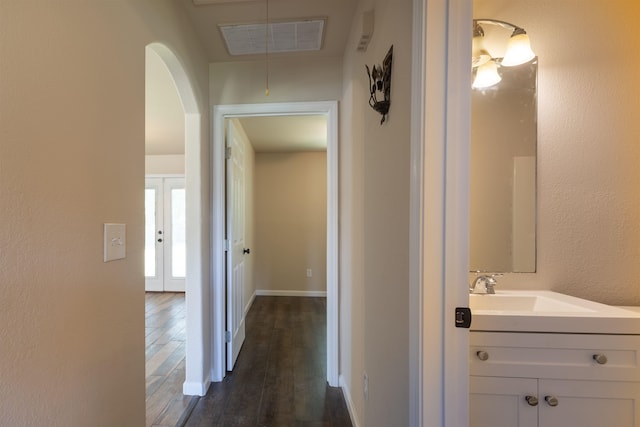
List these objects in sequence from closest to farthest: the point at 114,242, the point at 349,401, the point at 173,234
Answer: the point at 114,242 → the point at 349,401 → the point at 173,234

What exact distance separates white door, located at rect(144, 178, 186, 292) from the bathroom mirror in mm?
4147

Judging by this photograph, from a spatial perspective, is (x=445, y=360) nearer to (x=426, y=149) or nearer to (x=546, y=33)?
(x=426, y=149)

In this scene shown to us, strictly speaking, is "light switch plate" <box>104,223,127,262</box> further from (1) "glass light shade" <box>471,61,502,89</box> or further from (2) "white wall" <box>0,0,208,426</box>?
(1) "glass light shade" <box>471,61,502,89</box>

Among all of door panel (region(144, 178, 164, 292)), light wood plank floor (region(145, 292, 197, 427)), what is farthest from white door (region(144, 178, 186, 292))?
light wood plank floor (region(145, 292, 197, 427))

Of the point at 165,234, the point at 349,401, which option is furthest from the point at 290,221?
the point at 349,401

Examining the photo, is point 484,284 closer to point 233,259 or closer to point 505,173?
point 505,173

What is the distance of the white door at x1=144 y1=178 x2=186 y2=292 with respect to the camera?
4.21 metres

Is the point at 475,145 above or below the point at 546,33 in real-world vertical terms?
below

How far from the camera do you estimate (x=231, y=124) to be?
2.07m

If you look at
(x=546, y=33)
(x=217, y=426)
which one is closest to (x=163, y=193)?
(x=217, y=426)

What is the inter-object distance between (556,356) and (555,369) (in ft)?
0.16

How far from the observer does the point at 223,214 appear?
77.8 inches

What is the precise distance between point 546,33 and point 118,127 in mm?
2023

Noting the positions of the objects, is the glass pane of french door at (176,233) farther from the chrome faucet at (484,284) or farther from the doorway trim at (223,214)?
the chrome faucet at (484,284)
